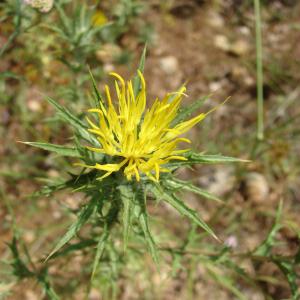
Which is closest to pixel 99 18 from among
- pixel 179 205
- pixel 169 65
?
pixel 169 65

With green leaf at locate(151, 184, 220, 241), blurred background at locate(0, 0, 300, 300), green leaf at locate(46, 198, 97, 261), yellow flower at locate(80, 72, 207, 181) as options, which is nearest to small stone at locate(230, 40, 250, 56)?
blurred background at locate(0, 0, 300, 300)

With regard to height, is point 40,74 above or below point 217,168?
above

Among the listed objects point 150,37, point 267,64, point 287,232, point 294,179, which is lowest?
point 287,232

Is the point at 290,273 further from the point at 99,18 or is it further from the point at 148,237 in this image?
the point at 99,18

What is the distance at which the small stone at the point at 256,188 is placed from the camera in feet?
14.9

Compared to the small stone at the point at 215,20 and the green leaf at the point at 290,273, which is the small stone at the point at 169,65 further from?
the green leaf at the point at 290,273

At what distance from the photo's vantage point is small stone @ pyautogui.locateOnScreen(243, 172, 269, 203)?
4531 millimetres

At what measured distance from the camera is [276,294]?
4.14m

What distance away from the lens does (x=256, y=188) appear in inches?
179

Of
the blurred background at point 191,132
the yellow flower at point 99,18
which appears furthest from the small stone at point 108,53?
the yellow flower at point 99,18

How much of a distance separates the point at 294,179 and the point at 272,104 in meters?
0.93

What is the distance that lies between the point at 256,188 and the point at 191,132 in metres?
0.94

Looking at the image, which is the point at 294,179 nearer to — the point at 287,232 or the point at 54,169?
the point at 287,232

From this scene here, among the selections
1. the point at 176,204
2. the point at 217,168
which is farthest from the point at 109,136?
the point at 217,168
